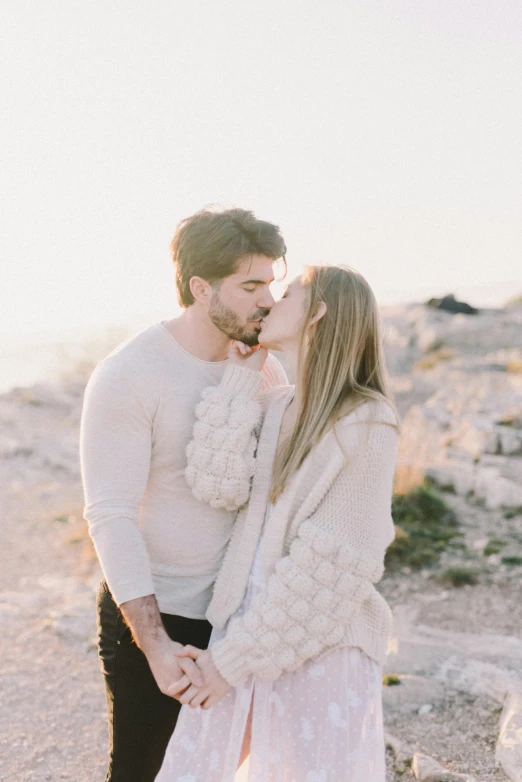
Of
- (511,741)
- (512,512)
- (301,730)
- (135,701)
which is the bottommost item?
(512,512)

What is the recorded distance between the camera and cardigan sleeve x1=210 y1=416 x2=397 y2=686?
1.99 m

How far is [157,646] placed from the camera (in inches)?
85.5

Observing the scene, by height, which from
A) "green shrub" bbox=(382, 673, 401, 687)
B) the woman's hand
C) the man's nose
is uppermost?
the man's nose

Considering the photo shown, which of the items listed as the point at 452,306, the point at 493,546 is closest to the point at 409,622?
the point at 493,546

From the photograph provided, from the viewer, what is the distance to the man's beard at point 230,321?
8.28 feet

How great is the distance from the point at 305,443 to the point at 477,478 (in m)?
5.70

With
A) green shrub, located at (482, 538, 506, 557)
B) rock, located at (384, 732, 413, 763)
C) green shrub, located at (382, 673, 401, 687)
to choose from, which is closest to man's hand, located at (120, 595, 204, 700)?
rock, located at (384, 732, 413, 763)

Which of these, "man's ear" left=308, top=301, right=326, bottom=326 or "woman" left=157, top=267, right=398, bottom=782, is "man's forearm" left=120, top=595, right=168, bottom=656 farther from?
"man's ear" left=308, top=301, right=326, bottom=326

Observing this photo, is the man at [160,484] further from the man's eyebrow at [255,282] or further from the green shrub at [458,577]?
the green shrub at [458,577]

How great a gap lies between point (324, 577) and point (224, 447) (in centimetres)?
50

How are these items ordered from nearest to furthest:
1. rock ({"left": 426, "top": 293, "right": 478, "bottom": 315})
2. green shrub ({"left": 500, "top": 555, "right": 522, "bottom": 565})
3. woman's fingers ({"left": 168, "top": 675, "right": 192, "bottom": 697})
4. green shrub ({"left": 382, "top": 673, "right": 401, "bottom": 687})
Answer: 1. woman's fingers ({"left": 168, "top": 675, "right": 192, "bottom": 697})
2. green shrub ({"left": 382, "top": 673, "right": 401, "bottom": 687})
3. green shrub ({"left": 500, "top": 555, "right": 522, "bottom": 565})
4. rock ({"left": 426, "top": 293, "right": 478, "bottom": 315})

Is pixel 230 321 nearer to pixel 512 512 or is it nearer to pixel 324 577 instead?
pixel 324 577

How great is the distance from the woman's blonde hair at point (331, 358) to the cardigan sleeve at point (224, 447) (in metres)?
0.12

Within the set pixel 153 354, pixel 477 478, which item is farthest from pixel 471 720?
pixel 477 478
